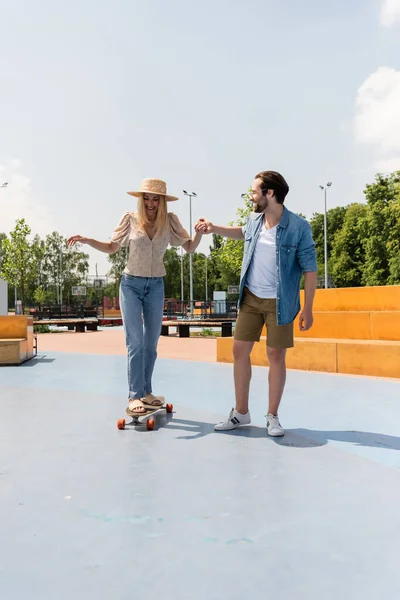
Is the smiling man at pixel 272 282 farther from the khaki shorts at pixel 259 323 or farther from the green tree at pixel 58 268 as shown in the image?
the green tree at pixel 58 268

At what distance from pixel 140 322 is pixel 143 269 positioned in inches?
16.8

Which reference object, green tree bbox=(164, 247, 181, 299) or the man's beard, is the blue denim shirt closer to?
the man's beard

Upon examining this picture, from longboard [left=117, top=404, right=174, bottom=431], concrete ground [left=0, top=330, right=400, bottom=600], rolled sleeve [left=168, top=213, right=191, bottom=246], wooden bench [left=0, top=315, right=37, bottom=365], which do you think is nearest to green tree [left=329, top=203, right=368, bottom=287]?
wooden bench [left=0, top=315, right=37, bottom=365]

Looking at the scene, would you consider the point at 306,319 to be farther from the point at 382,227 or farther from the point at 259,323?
the point at 382,227

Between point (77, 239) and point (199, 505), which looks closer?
point (199, 505)

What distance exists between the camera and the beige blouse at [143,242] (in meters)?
4.38

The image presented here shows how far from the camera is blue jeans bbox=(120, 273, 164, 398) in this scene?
437 centimetres

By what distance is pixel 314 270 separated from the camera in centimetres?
393

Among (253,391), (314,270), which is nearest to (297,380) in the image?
(253,391)

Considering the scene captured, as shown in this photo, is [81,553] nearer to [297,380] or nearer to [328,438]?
[328,438]

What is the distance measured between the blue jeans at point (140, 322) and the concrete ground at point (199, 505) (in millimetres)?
437

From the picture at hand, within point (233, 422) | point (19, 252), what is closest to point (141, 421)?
point (233, 422)

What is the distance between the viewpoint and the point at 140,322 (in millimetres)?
4430

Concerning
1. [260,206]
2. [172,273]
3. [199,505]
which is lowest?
[199,505]
